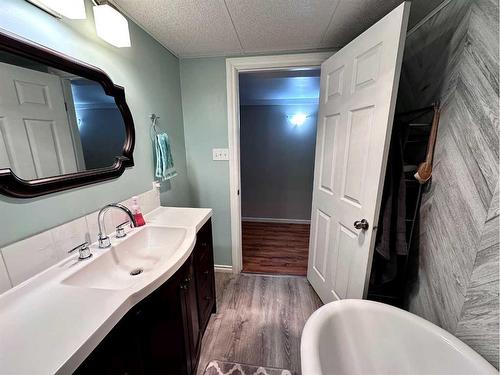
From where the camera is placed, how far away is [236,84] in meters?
1.88

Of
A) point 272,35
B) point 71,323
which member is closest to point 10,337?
point 71,323

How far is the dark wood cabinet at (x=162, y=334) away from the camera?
66 centimetres

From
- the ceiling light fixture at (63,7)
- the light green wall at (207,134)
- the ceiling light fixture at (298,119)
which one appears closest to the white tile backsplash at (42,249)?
the ceiling light fixture at (63,7)

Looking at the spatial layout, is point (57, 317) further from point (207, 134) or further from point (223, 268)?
point (223, 268)

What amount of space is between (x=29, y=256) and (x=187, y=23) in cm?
148

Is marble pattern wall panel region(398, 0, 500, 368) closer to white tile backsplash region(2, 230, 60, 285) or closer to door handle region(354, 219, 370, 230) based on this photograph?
door handle region(354, 219, 370, 230)

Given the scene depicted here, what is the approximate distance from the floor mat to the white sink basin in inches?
31.6

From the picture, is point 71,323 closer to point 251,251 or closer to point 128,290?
point 128,290

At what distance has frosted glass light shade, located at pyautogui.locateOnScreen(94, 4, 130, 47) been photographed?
3.28ft

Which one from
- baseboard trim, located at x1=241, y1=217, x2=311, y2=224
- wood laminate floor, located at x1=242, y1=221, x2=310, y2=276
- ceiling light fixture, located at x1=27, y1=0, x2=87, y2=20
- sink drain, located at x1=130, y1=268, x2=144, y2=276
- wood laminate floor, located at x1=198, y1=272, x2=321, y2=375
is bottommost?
wood laminate floor, located at x1=198, y1=272, x2=321, y2=375

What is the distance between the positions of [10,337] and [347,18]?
2035 mm

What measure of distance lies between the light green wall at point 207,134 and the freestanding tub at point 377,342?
135cm

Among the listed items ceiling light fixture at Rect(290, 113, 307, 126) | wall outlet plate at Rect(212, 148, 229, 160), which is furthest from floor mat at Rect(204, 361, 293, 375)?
ceiling light fixture at Rect(290, 113, 307, 126)

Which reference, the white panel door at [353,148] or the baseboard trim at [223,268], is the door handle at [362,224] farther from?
the baseboard trim at [223,268]
